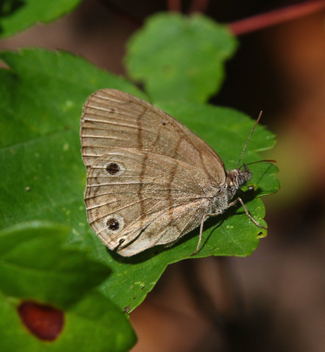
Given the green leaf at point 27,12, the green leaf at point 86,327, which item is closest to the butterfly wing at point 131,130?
Result: the green leaf at point 27,12

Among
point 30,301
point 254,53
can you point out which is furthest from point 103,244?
point 254,53

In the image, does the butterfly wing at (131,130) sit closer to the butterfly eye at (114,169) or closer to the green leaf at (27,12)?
the butterfly eye at (114,169)

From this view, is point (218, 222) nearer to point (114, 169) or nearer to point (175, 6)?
point (114, 169)

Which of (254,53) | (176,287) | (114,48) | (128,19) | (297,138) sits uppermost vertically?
(128,19)

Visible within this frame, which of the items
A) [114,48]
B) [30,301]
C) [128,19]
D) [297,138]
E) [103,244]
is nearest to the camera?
[30,301]

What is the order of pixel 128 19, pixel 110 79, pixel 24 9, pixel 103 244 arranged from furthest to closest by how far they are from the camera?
1. pixel 128 19
2. pixel 24 9
3. pixel 110 79
4. pixel 103 244

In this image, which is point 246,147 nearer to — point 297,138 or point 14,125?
point 14,125
